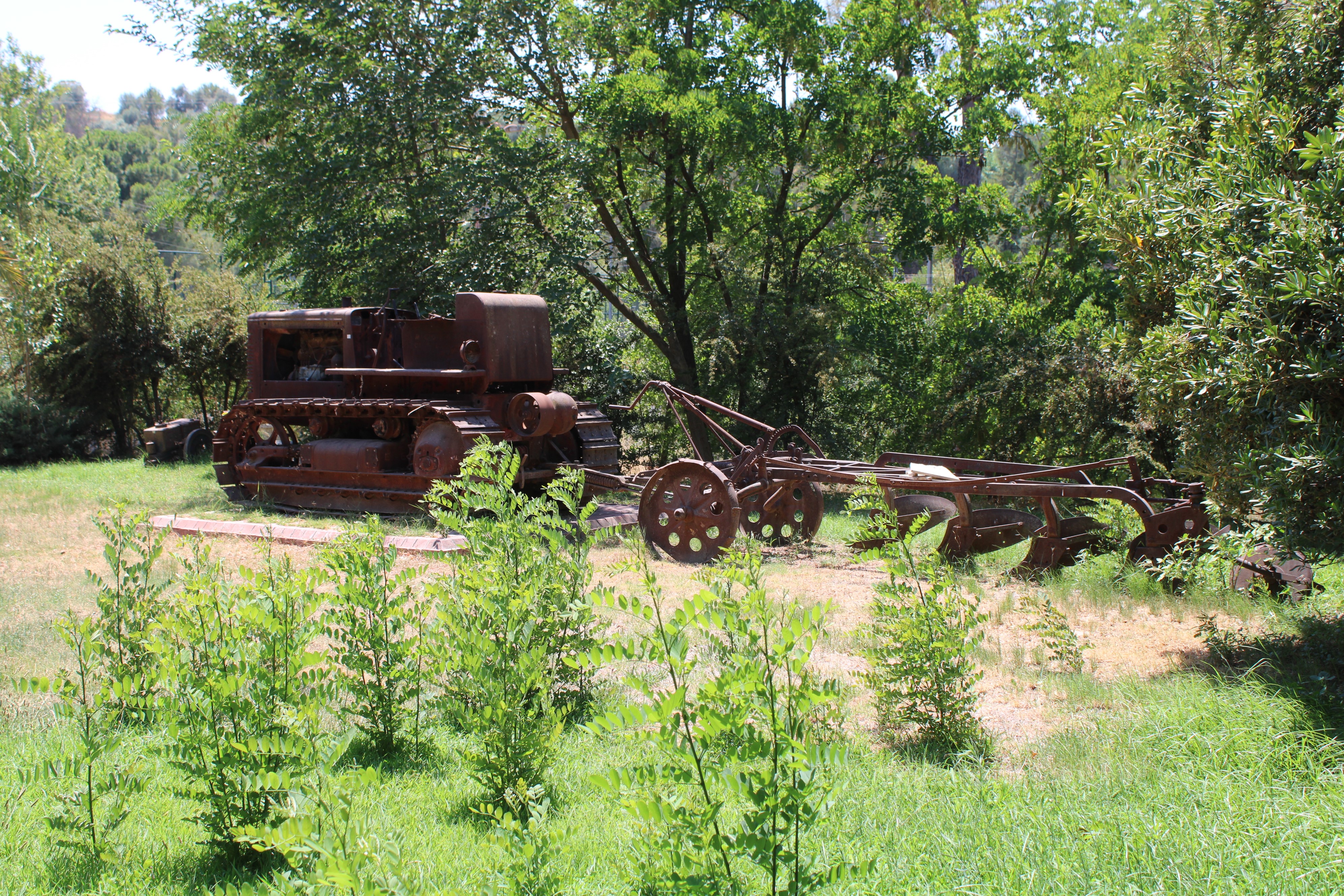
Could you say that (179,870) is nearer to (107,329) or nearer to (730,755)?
(730,755)

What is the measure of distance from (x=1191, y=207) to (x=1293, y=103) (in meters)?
0.83

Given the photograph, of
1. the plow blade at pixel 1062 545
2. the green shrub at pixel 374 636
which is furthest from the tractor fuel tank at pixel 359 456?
the plow blade at pixel 1062 545

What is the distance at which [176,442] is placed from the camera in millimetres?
19516

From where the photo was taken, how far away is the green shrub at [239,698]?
328 cm

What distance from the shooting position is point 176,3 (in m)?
16.0

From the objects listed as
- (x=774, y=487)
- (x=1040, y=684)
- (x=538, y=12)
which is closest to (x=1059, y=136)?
(x=538, y=12)

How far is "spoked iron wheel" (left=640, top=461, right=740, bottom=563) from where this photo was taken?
832 cm

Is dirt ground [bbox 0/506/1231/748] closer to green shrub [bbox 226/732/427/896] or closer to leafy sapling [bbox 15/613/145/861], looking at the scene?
leafy sapling [bbox 15/613/145/861]

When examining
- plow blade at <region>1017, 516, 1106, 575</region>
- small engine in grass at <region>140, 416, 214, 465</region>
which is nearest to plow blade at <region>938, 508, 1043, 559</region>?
plow blade at <region>1017, 516, 1106, 575</region>

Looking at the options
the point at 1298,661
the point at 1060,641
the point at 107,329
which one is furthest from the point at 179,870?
the point at 107,329

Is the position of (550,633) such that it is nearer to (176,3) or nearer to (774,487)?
(774,487)

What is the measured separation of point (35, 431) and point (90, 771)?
2050 centimetres

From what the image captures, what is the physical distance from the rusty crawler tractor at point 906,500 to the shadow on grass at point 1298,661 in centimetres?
133

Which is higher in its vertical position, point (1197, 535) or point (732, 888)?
point (1197, 535)
